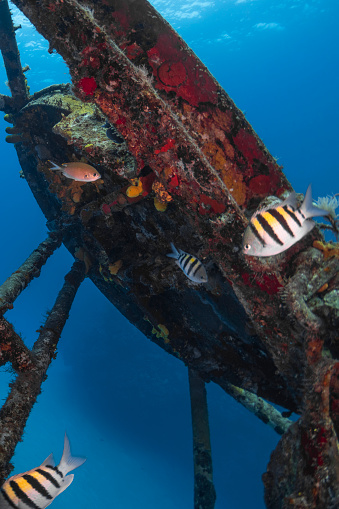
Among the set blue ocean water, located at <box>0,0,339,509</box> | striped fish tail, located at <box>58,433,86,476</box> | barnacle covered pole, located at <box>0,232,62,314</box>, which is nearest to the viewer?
striped fish tail, located at <box>58,433,86,476</box>

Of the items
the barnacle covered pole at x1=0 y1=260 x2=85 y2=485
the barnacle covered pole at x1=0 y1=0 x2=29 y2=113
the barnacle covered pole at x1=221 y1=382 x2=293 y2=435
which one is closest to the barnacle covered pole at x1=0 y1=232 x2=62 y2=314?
the barnacle covered pole at x1=0 y1=260 x2=85 y2=485

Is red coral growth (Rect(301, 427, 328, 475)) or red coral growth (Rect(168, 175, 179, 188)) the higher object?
red coral growth (Rect(168, 175, 179, 188))

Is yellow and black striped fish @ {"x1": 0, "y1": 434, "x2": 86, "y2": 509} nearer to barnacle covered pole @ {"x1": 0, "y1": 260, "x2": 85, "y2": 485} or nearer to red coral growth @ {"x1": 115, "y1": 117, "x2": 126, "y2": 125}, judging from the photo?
barnacle covered pole @ {"x1": 0, "y1": 260, "x2": 85, "y2": 485}

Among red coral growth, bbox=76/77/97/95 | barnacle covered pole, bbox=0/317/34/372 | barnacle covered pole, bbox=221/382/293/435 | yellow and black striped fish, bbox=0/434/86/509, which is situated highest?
barnacle covered pole, bbox=221/382/293/435

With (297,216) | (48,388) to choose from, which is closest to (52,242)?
(297,216)

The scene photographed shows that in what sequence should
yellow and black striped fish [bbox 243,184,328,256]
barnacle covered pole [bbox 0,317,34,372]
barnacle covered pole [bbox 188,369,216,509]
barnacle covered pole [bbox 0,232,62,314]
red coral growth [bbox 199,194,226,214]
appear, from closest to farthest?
yellow and black striped fish [bbox 243,184,328,256] → red coral growth [bbox 199,194,226,214] → barnacle covered pole [bbox 0,317,34,372] → barnacle covered pole [bbox 0,232,62,314] → barnacle covered pole [bbox 188,369,216,509]

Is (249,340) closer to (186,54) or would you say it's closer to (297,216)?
(297,216)

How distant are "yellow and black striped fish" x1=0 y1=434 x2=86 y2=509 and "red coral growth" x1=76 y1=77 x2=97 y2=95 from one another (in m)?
2.88

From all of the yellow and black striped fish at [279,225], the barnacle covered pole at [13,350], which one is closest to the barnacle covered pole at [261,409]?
the barnacle covered pole at [13,350]

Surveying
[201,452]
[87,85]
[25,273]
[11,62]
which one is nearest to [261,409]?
[201,452]

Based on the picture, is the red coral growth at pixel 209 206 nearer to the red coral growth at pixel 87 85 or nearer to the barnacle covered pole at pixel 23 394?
the red coral growth at pixel 87 85

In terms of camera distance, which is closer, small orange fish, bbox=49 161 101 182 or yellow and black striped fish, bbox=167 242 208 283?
yellow and black striped fish, bbox=167 242 208 283

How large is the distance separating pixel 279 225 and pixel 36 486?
252cm

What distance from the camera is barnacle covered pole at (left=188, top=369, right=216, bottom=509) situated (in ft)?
15.7
